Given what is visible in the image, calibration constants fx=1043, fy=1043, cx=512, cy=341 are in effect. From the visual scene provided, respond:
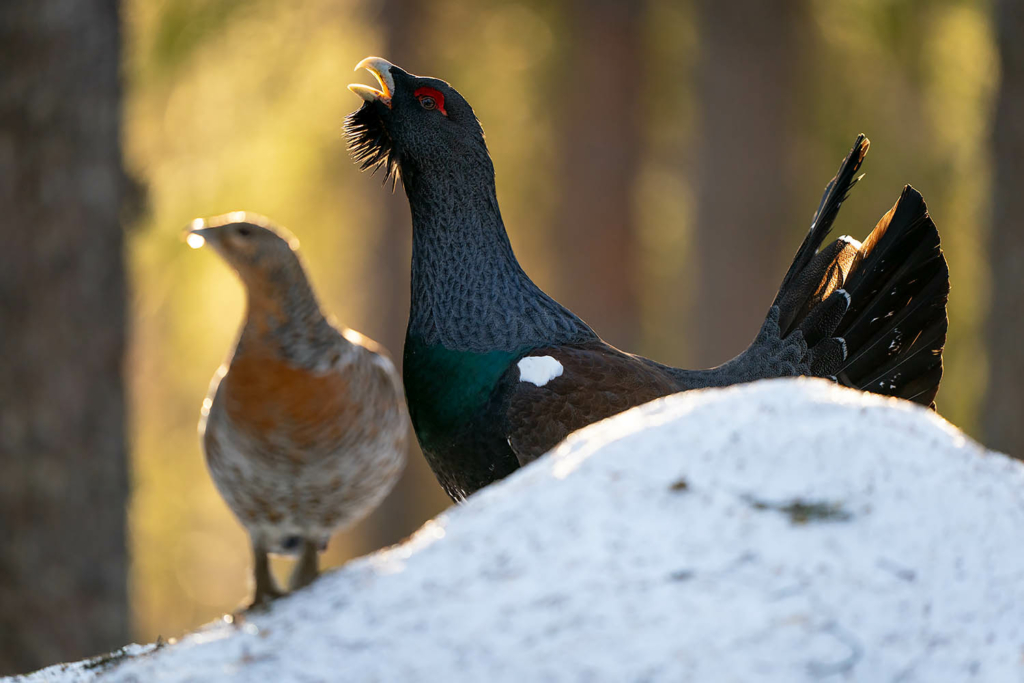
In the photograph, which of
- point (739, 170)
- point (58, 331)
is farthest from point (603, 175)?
point (58, 331)

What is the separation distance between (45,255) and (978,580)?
5.77m

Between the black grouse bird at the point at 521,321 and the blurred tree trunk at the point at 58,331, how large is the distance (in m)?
2.82

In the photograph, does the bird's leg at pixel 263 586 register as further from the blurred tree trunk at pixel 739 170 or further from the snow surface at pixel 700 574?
the blurred tree trunk at pixel 739 170

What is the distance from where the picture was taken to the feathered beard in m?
4.43

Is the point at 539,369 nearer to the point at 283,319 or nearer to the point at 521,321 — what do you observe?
the point at 521,321

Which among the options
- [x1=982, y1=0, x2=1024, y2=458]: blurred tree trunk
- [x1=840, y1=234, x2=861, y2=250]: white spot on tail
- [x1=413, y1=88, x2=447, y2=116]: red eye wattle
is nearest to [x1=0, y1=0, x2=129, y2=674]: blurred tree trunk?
[x1=413, y1=88, x2=447, y2=116]: red eye wattle

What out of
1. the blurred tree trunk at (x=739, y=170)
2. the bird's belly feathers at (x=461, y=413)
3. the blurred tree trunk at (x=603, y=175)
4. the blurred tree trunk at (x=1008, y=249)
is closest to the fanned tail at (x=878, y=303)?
the bird's belly feathers at (x=461, y=413)

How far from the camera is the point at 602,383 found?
13.4 ft

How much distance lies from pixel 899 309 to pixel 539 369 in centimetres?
173

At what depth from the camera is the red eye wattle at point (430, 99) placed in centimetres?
434

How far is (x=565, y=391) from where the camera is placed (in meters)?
3.94

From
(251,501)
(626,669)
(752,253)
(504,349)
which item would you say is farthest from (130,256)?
(752,253)

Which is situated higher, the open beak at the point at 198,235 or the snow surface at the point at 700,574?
the open beak at the point at 198,235

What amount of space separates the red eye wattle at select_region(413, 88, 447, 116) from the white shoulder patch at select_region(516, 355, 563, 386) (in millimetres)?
1134
